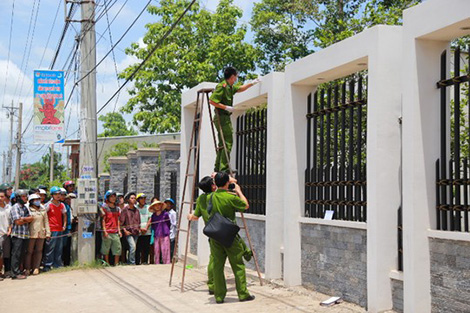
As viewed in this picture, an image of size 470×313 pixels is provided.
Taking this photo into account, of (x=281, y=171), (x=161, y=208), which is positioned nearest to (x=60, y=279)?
(x=161, y=208)

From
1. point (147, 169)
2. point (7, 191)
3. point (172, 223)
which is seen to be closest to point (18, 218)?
point (7, 191)

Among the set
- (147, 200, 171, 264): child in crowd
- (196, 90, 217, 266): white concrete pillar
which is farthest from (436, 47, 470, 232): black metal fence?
(147, 200, 171, 264): child in crowd

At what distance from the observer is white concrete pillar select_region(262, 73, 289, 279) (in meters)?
10.2

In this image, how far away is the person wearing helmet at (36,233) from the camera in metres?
12.5

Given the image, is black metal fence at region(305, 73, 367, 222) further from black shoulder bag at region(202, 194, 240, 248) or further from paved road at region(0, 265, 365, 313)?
black shoulder bag at region(202, 194, 240, 248)

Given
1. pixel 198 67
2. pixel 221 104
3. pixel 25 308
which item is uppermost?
pixel 198 67

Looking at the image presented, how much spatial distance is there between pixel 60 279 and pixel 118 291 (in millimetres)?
2227

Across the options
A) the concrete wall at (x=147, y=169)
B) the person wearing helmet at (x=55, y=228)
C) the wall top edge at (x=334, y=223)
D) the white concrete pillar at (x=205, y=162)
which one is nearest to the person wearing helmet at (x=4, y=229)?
the person wearing helmet at (x=55, y=228)

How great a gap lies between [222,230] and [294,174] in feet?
6.16

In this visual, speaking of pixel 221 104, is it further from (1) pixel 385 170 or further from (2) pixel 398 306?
(2) pixel 398 306

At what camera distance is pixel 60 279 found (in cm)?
1205

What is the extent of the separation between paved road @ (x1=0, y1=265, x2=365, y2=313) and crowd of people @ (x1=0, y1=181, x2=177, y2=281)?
637 mm

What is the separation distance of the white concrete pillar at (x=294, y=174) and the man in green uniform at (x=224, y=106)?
842 mm

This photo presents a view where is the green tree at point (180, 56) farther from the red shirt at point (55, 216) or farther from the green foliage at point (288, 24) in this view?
the red shirt at point (55, 216)
